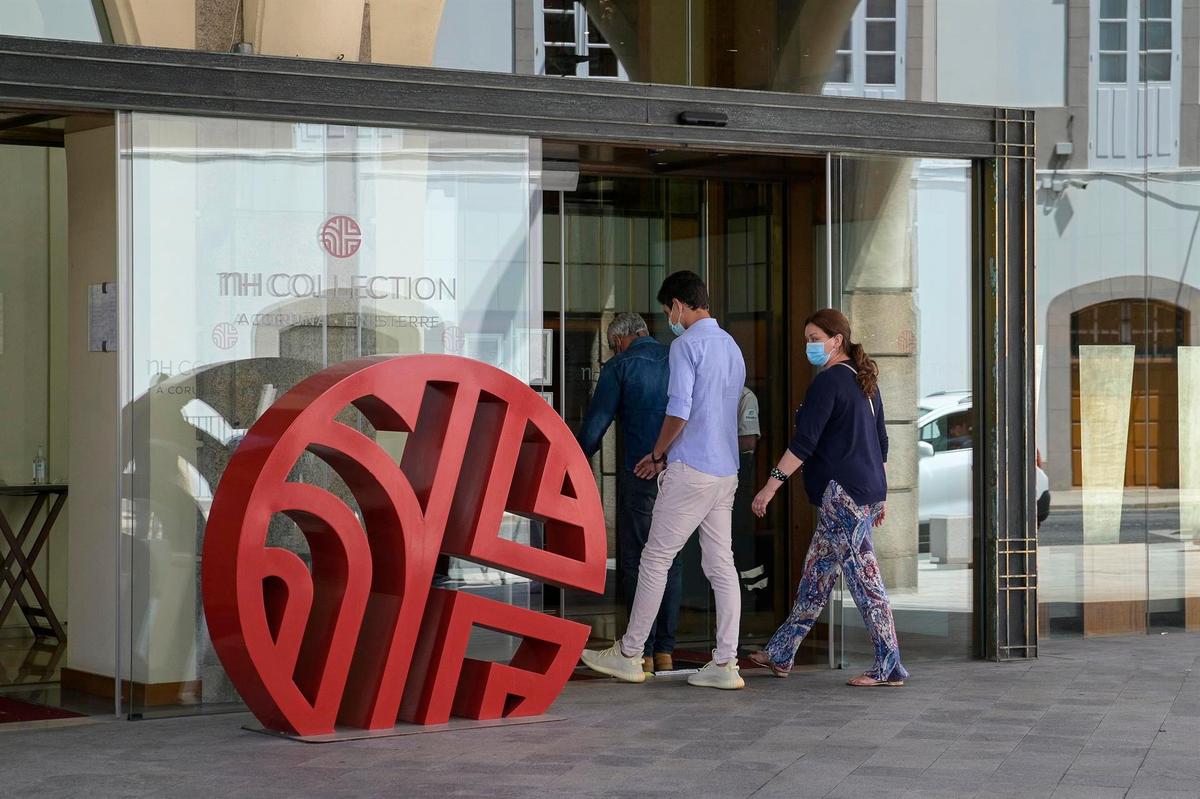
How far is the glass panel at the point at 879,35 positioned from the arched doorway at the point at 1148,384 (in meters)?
2.24

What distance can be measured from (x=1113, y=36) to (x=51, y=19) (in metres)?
5.96

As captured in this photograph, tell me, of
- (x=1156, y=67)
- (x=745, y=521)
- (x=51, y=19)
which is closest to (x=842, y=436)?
(x=745, y=521)

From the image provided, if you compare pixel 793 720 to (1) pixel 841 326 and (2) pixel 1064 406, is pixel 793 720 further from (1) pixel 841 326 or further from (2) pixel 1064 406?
(2) pixel 1064 406

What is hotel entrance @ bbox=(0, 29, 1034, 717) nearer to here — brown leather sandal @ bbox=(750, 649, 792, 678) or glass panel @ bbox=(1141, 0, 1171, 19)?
brown leather sandal @ bbox=(750, 649, 792, 678)

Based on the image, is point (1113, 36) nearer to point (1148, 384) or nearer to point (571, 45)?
point (1148, 384)

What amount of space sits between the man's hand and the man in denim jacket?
0.97ft

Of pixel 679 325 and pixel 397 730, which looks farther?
pixel 679 325

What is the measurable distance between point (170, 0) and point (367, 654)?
2.94 meters

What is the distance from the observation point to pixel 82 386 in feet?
24.8

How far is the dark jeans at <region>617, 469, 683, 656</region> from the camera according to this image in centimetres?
828

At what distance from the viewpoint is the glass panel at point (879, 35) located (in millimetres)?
8727

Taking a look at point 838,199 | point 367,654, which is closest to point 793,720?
point 367,654

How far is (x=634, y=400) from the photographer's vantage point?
27.5 ft

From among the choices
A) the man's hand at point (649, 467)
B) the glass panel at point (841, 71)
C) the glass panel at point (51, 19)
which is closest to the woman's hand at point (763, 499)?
the man's hand at point (649, 467)
